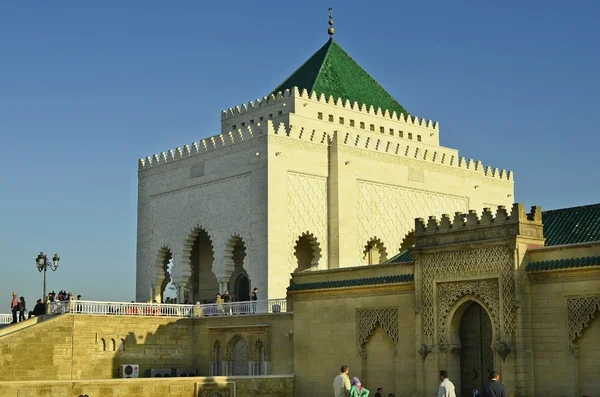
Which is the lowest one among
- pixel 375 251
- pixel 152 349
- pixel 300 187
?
pixel 152 349

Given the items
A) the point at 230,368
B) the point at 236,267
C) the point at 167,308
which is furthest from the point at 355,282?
the point at 236,267

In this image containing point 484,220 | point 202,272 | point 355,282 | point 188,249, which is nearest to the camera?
point 484,220

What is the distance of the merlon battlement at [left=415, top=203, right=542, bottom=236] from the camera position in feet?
49.8

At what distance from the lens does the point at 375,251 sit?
27.9 meters

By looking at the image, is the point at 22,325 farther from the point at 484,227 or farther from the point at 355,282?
the point at 484,227

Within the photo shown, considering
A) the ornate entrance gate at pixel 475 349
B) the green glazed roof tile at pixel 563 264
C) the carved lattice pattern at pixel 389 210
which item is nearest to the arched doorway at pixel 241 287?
the carved lattice pattern at pixel 389 210

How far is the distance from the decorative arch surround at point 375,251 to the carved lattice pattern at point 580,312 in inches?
512

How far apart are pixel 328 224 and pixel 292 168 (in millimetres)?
2037

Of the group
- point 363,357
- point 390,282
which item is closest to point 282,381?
point 363,357

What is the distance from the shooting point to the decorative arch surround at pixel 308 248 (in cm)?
2598

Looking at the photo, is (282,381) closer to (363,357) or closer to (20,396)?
(363,357)

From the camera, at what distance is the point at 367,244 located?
89.1 feet

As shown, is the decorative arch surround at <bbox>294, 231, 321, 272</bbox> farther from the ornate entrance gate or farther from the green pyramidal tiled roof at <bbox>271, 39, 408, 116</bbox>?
the ornate entrance gate

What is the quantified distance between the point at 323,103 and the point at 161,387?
13556 mm
